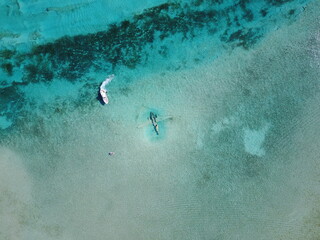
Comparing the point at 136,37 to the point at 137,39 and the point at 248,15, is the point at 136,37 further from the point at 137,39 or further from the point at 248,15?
the point at 248,15

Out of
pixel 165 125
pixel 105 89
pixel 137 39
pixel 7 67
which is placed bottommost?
pixel 165 125

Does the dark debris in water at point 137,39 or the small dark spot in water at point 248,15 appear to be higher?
the dark debris in water at point 137,39

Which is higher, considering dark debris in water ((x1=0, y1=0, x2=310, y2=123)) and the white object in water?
dark debris in water ((x1=0, y1=0, x2=310, y2=123))

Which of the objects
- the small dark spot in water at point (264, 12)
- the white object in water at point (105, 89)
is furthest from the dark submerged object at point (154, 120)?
the small dark spot in water at point (264, 12)

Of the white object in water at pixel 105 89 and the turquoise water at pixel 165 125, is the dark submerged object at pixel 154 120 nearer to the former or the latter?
the turquoise water at pixel 165 125

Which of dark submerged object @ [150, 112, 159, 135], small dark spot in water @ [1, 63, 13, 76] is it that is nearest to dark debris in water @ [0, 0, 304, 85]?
small dark spot in water @ [1, 63, 13, 76]

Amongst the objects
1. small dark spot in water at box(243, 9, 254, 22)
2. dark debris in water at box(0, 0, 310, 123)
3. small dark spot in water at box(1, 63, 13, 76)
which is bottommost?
small dark spot in water at box(243, 9, 254, 22)

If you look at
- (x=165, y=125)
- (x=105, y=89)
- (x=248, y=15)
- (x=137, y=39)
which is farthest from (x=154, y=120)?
(x=248, y=15)

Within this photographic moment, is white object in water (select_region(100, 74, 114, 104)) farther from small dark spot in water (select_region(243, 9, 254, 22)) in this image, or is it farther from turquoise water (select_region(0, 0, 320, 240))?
small dark spot in water (select_region(243, 9, 254, 22))
